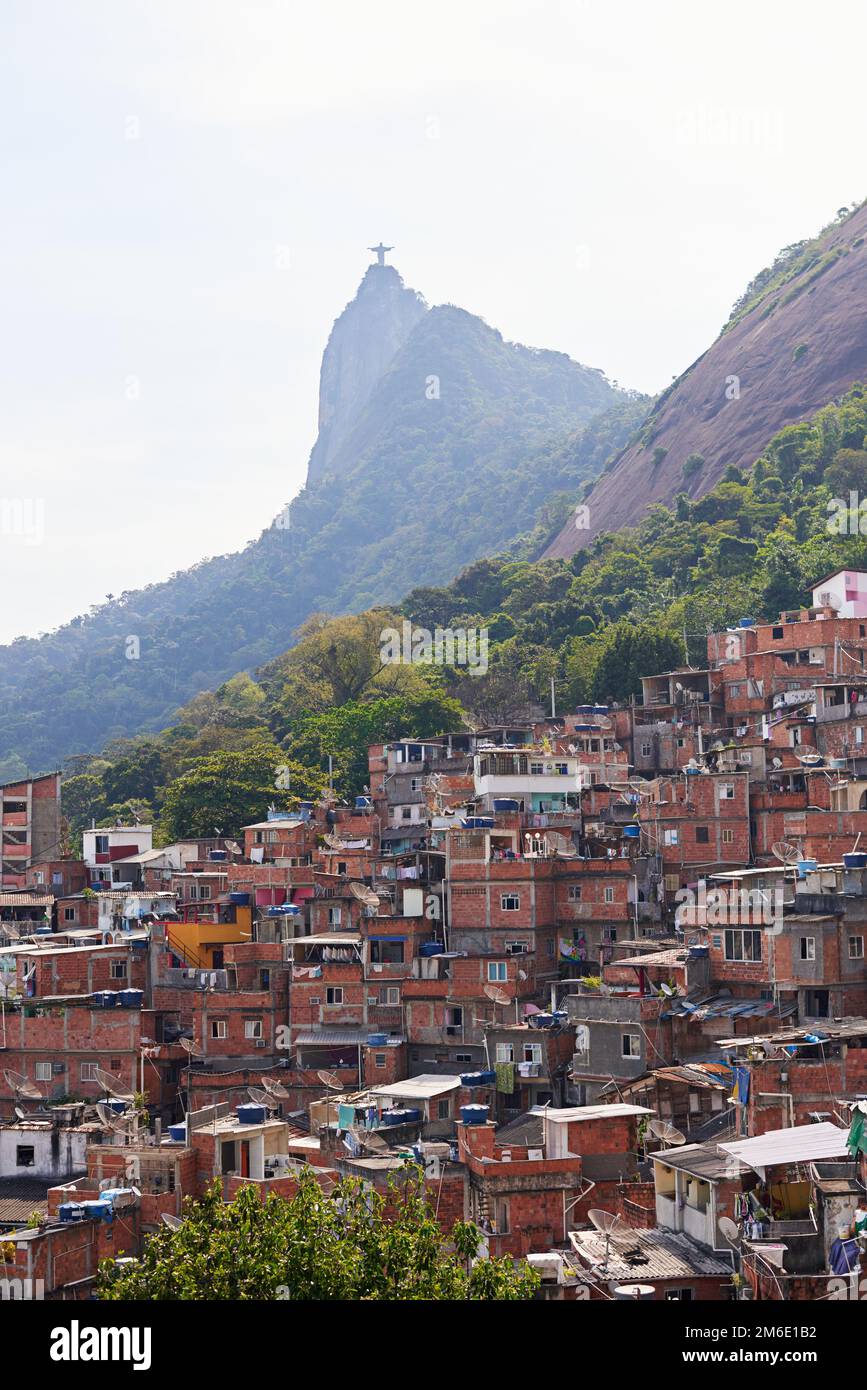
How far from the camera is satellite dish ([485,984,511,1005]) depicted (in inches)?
1262

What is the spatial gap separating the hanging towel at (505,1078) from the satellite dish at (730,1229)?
35.5 feet

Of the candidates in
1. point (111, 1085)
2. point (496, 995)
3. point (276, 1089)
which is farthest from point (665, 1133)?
point (111, 1085)

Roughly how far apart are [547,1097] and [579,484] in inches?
5395

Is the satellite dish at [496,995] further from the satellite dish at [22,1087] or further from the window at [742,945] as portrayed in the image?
the satellite dish at [22,1087]

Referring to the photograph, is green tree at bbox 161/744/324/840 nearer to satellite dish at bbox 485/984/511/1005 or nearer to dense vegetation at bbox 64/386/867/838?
dense vegetation at bbox 64/386/867/838

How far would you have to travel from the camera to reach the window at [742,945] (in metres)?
29.0

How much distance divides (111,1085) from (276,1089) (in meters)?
3.55

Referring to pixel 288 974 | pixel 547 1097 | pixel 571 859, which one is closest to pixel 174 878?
pixel 288 974

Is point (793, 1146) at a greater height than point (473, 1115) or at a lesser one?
greater

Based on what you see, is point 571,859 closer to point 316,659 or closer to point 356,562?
point 316,659

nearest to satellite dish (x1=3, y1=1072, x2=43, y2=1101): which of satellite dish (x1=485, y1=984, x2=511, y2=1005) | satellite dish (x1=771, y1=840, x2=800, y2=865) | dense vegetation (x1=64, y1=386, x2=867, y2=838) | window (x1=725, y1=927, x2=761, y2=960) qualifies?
satellite dish (x1=485, y1=984, x2=511, y2=1005)

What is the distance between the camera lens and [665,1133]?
22719 mm

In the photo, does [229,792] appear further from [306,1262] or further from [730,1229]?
[306,1262]

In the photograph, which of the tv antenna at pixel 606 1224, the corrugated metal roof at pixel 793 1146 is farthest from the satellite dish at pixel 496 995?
the corrugated metal roof at pixel 793 1146
